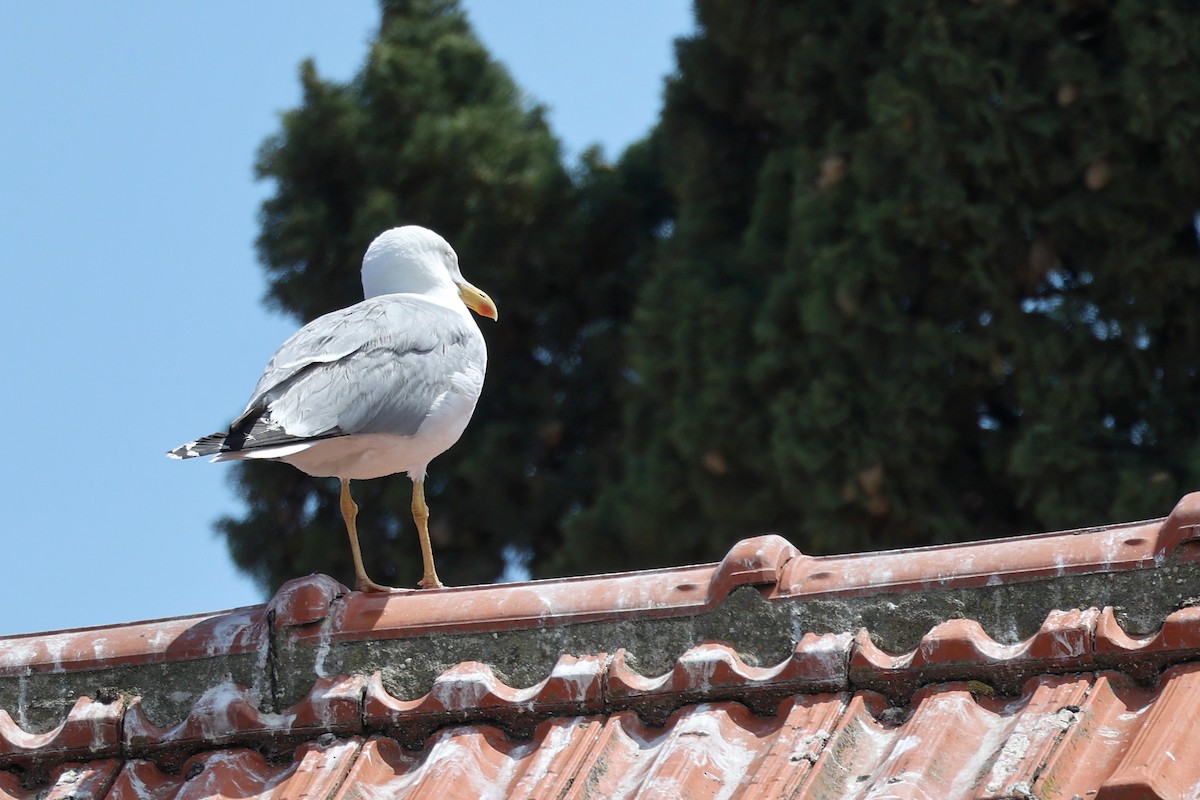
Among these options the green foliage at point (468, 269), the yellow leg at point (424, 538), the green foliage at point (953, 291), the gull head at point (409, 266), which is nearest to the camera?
the yellow leg at point (424, 538)

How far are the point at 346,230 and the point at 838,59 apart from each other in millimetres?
4004

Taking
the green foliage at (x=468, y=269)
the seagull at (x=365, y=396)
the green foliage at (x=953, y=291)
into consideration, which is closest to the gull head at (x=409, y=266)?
the seagull at (x=365, y=396)

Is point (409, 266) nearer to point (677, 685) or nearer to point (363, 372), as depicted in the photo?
point (363, 372)

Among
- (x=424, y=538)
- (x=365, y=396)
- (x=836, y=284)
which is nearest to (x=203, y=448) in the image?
(x=365, y=396)

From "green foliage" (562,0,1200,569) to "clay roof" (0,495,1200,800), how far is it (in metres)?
4.82

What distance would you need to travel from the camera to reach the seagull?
4.10 metres

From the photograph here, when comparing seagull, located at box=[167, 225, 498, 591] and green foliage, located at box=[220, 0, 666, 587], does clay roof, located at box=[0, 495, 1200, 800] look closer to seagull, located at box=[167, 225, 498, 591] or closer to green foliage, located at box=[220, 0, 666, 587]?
seagull, located at box=[167, 225, 498, 591]

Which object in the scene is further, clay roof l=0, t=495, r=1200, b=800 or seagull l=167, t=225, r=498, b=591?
seagull l=167, t=225, r=498, b=591

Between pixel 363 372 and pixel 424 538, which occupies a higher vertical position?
pixel 363 372

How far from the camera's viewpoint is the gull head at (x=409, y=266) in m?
5.06

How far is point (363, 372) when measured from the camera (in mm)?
4336

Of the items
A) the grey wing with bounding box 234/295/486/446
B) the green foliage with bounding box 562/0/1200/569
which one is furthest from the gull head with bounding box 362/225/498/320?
the green foliage with bounding box 562/0/1200/569

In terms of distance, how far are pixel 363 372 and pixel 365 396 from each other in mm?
76

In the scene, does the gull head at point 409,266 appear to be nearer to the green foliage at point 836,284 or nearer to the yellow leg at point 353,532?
the yellow leg at point 353,532
